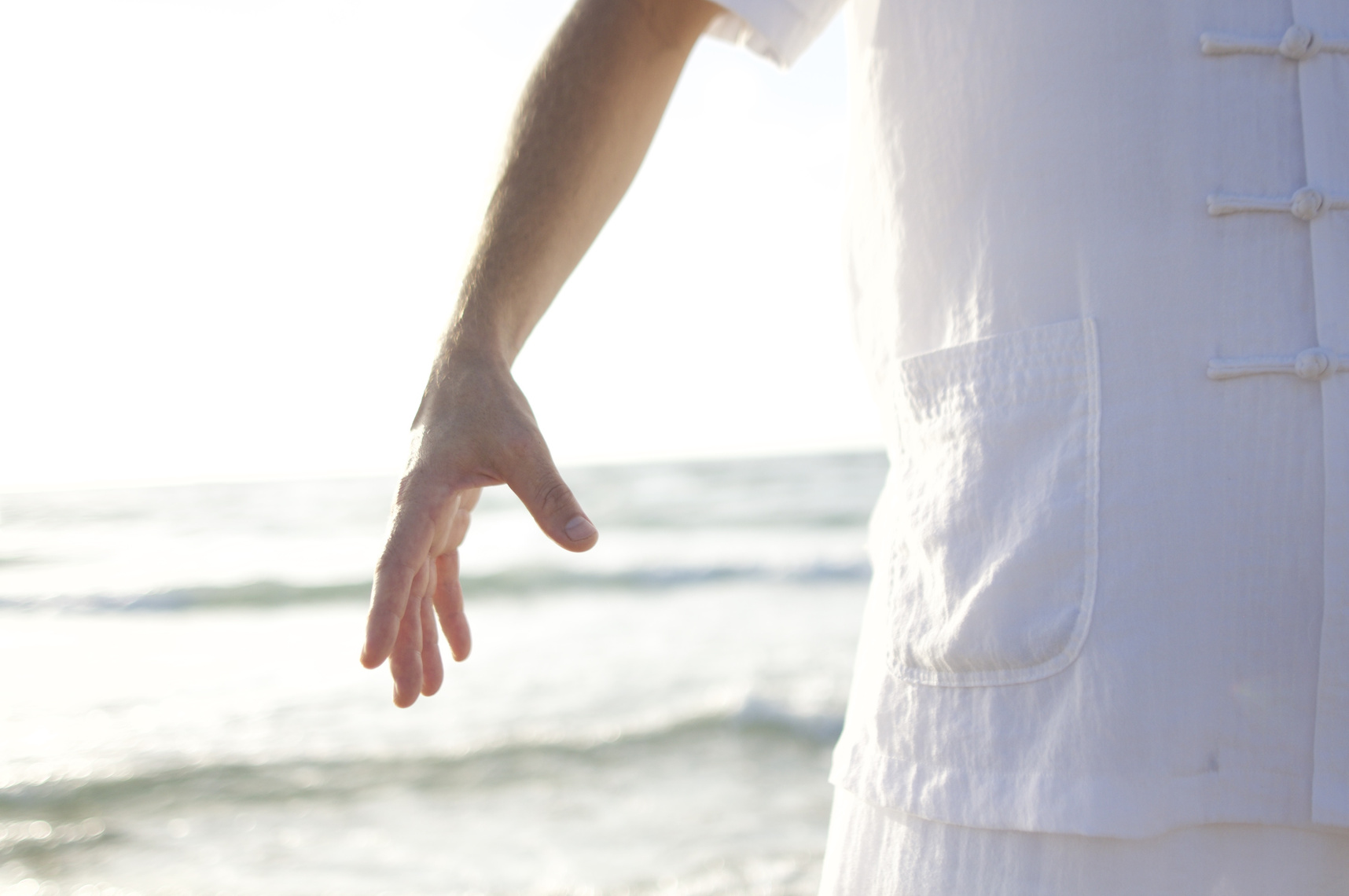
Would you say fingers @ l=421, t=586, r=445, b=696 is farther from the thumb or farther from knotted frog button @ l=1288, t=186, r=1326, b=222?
knotted frog button @ l=1288, t=186, r=1326, b=222

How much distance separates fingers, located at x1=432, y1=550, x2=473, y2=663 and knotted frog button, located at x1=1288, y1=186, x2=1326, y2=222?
75 cm

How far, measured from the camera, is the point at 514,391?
789 millimetres

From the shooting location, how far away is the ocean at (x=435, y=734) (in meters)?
3.74

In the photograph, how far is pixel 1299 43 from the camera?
2.20ft

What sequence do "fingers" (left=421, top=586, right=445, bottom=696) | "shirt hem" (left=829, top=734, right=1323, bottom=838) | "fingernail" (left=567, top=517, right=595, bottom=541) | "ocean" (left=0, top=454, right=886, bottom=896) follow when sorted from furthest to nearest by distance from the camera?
"ocean" (left=0, top=454, right=886, bottom=896)
"fingers" (left=421, top=586, right=445, bottom=696)
"fingernail" (left=567, top=517, right=595, bottom=541)
"shirt hem" (left=829, top=734, right=1323, bottom=838)

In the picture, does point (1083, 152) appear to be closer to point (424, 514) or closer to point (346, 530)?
point (424, 514)

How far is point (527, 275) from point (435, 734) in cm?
487

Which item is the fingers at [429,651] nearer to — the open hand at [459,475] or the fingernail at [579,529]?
the open hand at [459,475]

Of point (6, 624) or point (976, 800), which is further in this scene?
point (6, 624)

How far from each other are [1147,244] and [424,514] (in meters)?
0.57

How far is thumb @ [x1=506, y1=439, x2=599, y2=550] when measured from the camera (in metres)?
0.76

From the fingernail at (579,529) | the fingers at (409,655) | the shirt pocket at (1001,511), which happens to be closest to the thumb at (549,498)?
the fingernail at (579,529)

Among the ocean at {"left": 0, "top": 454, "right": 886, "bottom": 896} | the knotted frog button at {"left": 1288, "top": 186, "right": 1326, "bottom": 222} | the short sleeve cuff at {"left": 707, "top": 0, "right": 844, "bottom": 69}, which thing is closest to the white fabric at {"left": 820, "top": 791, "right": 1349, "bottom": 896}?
the knotted frog button at {"left": 1288, "top": 186, "right": 1326, "bottom": 222}

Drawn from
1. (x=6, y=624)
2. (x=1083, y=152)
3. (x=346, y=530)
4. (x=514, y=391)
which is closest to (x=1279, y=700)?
(x=1083, y=152)
